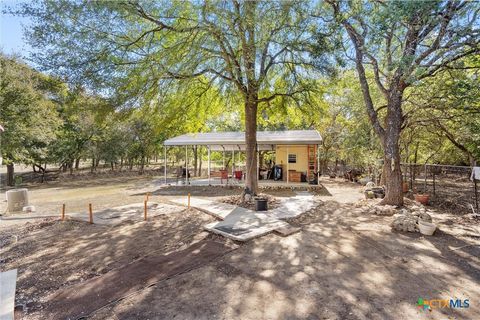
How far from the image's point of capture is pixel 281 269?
4328 millimetres

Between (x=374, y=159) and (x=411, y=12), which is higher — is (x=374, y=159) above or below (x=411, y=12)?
below

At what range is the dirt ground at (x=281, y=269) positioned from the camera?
325 cm

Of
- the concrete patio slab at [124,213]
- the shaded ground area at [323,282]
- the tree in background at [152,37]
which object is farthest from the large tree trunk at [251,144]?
the shaded ground area at [323,282]

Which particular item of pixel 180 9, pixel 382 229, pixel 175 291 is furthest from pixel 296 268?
pixel 180 9

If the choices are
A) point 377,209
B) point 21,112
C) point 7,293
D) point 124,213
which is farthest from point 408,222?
point 21,112

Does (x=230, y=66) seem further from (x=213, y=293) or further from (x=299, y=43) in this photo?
(x=213, y=293)

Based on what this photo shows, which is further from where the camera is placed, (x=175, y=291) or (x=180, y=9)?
(x=180, y=9)

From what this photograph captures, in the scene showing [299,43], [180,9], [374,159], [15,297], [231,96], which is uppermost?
[180,9]

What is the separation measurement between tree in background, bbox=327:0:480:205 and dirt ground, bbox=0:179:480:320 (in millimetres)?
3566

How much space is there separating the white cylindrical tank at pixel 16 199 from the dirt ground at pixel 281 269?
3360 mm

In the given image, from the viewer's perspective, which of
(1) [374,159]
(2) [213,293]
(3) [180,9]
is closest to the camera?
(2) [213,293]

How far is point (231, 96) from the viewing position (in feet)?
34.8

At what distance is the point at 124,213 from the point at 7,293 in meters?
4.96

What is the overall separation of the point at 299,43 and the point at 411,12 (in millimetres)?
2935
